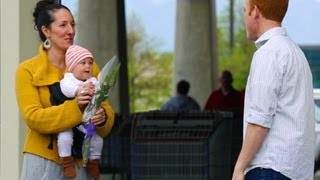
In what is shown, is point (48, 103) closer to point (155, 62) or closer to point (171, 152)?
point (171, 152)

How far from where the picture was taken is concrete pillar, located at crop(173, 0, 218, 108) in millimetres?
23562

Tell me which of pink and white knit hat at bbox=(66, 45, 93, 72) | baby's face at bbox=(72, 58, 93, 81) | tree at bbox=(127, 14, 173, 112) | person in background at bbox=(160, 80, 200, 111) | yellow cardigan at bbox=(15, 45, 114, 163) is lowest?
tree at bbox=(127, 14, 173, 112)

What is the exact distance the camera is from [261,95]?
4859mm

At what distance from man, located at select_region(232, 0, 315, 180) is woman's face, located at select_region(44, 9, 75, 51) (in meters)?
0.98

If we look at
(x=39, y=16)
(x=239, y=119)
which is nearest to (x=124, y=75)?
(x=239, y=119)

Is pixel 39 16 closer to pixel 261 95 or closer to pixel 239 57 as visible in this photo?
pixel 261 95

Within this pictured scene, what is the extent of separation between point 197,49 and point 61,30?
18720 millimetres

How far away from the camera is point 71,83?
529 centimetres

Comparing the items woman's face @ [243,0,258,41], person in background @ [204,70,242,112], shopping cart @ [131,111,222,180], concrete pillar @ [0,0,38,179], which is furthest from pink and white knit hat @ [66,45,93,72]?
person in background @ [204,70,242,112]

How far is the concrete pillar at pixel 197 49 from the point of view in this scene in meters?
23.6

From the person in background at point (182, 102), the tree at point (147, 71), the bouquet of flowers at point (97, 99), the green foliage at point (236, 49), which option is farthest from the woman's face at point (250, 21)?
the tree at point (147, 71)

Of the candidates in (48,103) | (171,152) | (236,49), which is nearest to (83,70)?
(48,103)

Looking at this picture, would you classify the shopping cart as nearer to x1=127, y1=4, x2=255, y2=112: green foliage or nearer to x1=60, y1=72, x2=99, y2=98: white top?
x1=60, y1=72, x2=99, y2=98: white top

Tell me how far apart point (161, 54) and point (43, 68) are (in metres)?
39.9
